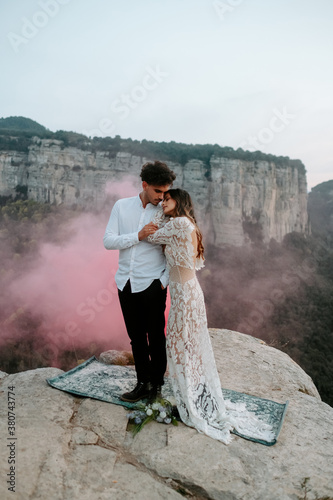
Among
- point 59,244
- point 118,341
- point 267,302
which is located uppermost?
point 59,244

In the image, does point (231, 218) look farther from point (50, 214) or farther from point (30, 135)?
point (30, 135)

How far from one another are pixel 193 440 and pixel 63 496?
103 cm

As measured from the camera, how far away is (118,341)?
20750 millimetres

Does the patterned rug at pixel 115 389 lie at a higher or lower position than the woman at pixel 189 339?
lower

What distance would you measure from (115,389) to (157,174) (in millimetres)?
2195

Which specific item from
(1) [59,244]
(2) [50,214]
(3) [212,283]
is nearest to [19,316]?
(1) [59,244]

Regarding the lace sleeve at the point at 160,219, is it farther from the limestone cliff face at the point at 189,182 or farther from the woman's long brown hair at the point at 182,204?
the limestone cliff face at the point at 189,182

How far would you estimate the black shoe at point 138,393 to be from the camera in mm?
3045

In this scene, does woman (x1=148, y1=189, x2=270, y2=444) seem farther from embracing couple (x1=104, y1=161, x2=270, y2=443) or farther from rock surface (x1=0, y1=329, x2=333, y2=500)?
rock surface (x1=0, y1=329, x2=333, y2=500)

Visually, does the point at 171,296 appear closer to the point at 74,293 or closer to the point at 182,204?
the point at 182,204

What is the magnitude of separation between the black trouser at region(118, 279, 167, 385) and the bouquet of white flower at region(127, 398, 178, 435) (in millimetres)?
253

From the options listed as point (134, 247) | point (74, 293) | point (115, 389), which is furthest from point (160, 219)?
point (74, 293)

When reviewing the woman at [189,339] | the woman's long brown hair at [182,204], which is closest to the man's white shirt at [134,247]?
the woman at [189,339]

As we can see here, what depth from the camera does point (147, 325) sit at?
2.98 meters
